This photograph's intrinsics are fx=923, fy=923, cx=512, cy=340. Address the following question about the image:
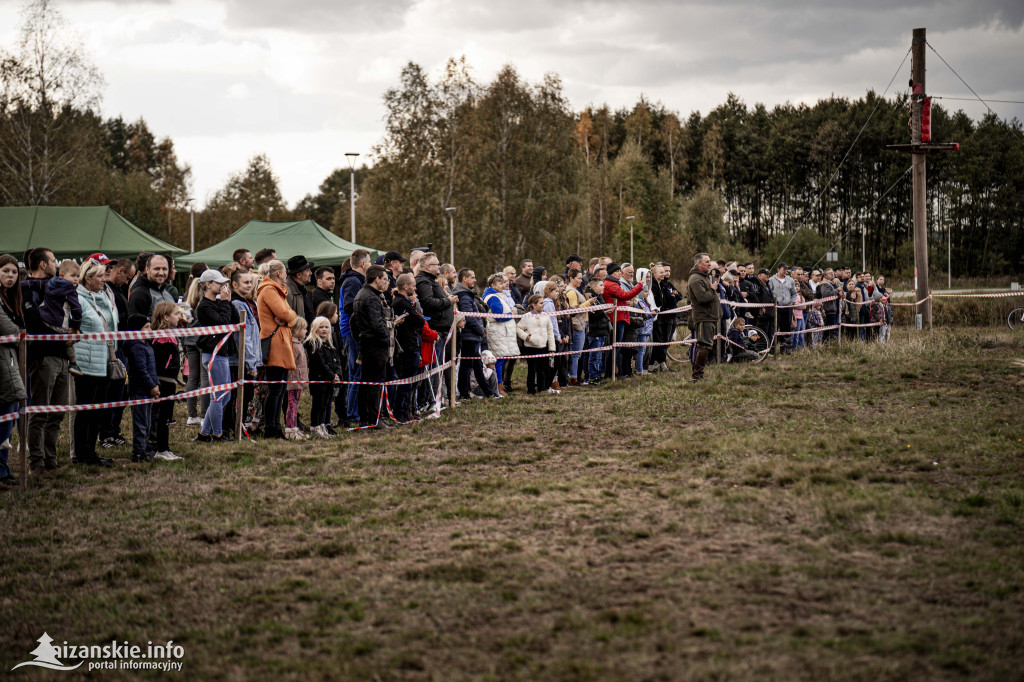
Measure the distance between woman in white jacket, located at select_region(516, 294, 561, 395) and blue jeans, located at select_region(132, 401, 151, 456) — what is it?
5.66 m

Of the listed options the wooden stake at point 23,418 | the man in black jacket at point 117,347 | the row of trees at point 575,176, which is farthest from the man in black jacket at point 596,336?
the row of trees at point 575,176

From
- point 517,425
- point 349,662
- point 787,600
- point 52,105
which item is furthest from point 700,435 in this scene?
point 52,105

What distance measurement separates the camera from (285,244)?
2702cm

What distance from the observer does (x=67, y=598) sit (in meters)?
5.20

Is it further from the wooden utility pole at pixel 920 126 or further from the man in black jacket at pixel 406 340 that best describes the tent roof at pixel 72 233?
the wooden utility pole at pixel 920 126

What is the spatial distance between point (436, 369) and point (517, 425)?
1.70 metres

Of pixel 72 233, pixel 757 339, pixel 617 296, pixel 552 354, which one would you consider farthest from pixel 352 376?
pixel 72 233

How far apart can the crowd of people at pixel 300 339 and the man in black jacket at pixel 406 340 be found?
0.7 inches

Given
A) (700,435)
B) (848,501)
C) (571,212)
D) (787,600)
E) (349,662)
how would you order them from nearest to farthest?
(349,662)
(787,600)
(848,501)
(700,435)
(571,212)

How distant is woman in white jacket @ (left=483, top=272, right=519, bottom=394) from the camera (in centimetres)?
1325

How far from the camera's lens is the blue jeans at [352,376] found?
11227 millimetres

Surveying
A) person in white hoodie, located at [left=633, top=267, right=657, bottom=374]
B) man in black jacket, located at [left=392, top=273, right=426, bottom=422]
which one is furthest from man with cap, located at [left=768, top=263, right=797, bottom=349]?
man in black jacket, located at [left=392, top=273, right=426, bottom=422]

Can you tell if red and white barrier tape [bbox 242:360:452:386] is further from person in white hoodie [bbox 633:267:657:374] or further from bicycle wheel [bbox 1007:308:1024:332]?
bicycle wheel [bbox 1007:308:1024:332]

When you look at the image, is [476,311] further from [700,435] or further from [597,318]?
[700,435]
